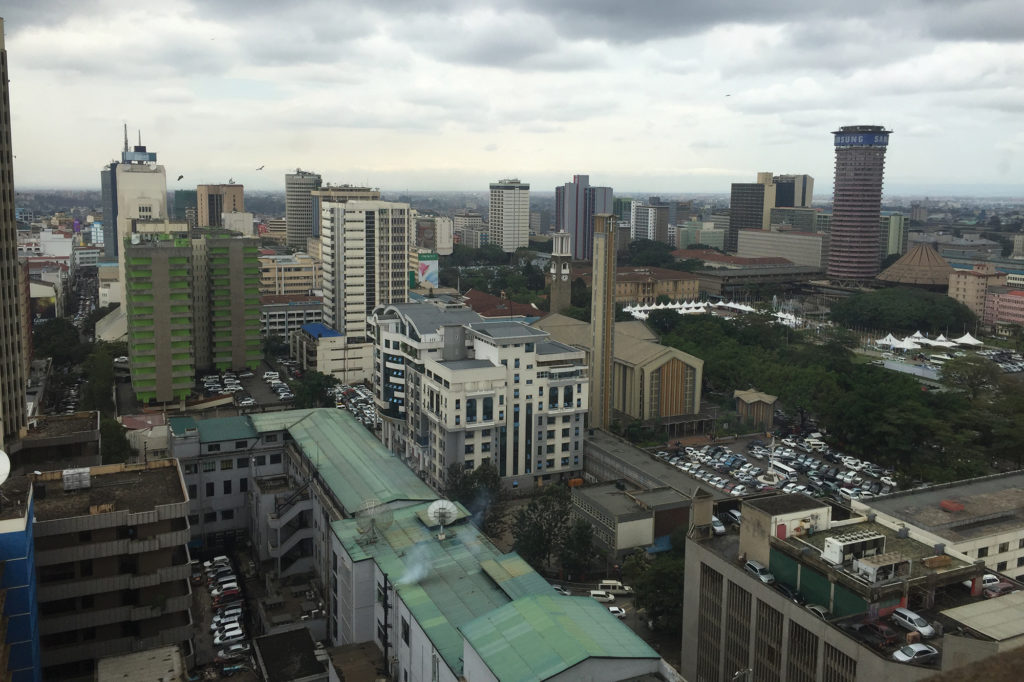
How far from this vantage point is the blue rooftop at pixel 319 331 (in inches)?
1708

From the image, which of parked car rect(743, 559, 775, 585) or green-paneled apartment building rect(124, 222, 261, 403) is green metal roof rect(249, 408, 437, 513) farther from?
green-paneled apartment building rect(124, 222, 261, 403)

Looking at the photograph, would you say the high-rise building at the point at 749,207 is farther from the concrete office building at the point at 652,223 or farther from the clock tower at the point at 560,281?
the clock tower at the point at 560,281

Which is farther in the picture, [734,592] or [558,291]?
[558,291]

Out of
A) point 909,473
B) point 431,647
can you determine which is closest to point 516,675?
point 431,647

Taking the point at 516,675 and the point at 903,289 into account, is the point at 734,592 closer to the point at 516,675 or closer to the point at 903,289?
the point at 516,675

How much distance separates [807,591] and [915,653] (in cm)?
213

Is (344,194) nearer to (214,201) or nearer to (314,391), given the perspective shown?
(214,201)

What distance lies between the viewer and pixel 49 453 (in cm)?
1931

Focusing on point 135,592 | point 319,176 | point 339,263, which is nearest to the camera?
point 135,592

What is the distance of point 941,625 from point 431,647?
7.66 m

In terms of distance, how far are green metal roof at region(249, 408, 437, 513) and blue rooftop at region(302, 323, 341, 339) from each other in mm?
17626

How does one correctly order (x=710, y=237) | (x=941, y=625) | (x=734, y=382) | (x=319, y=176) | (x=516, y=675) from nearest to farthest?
1. (x=516, y=675)
2. (x=941, y=625)
3. (x=734, y=382)
4. (x=319, y=176)
5. (x=710, y=237)

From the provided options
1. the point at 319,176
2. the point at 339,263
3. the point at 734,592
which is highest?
the point at 319,176

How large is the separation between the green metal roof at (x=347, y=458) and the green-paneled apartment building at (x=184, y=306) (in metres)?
12.4
